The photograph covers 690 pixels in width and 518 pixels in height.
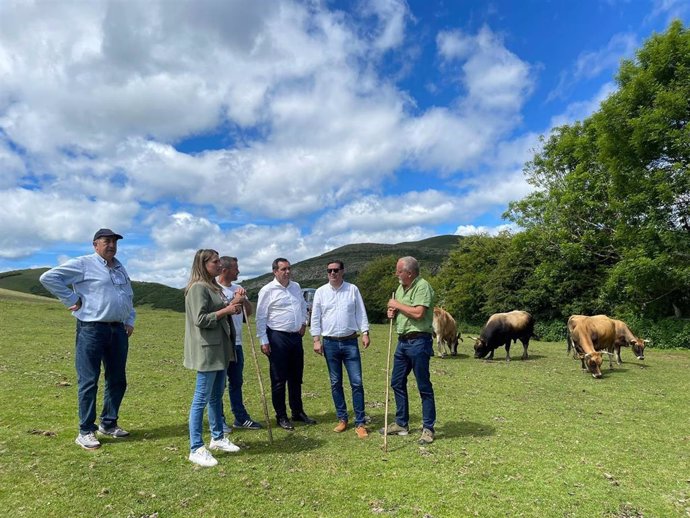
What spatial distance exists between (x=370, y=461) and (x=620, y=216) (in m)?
22.9

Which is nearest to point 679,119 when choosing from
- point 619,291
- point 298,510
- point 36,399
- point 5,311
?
point 619,291

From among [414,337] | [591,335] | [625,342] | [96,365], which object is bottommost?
[625,342]

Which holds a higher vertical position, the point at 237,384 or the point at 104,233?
the point at 104,233

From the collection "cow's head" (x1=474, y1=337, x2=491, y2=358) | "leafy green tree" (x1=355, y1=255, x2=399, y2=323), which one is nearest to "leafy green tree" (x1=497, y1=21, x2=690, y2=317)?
"cow's head" (x1=474, y1=337, x2=491, y2=358)

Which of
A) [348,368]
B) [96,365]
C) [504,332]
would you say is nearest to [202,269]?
[96,365]

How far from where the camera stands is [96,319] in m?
5.85

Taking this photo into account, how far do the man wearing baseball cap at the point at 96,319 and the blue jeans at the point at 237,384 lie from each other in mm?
1521

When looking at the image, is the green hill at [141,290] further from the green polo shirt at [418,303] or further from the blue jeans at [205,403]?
the green polo shirt at [418,303]

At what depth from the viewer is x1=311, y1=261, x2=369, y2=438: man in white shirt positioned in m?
6.78

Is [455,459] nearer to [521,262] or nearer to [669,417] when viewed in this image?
[669,417]

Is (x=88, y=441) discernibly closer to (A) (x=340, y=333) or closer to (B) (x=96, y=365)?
(B) (x=96, y=365)

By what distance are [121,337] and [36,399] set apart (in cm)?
364

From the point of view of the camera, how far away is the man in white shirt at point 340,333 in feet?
22.2

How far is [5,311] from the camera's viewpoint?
27.3 metres
